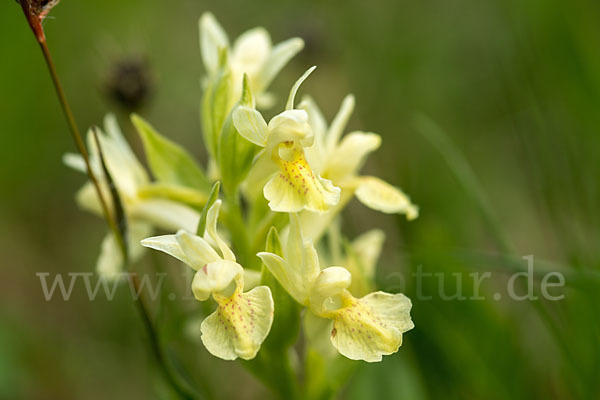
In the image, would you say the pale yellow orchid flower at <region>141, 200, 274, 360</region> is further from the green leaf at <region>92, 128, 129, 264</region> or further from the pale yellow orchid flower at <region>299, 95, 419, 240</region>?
the pale yellow orchid flower at <region>299, 95, 419, 240</region>

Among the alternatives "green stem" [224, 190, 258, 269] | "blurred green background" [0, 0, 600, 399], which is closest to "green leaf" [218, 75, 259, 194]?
"green stem" [224, 190, 258, 269]

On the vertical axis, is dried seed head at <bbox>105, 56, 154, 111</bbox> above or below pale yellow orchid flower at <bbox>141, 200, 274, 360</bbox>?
above

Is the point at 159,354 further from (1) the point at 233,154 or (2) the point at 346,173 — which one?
(2) the point at 346,173

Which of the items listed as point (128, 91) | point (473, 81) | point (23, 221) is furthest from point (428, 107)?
point (23, 221)

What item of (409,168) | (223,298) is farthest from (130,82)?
(409,168)

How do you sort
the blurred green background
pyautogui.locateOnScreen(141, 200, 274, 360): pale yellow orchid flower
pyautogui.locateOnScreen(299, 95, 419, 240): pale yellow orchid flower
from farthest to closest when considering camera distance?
the blurred green background
pyautogui.locateOnScreen(299, 95, 419, 240): pale yellow orchid flower
pyautogui.locateOnScreen(141, 200, 274, 360): pale yellow orchid flower

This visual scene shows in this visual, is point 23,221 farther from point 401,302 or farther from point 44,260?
point 401,302

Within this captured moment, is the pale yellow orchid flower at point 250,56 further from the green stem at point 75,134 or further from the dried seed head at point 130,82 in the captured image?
the green stem at point 75,134

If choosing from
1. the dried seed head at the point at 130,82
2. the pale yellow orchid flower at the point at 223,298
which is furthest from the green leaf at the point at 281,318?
the dried seed head at the point at 130,82
